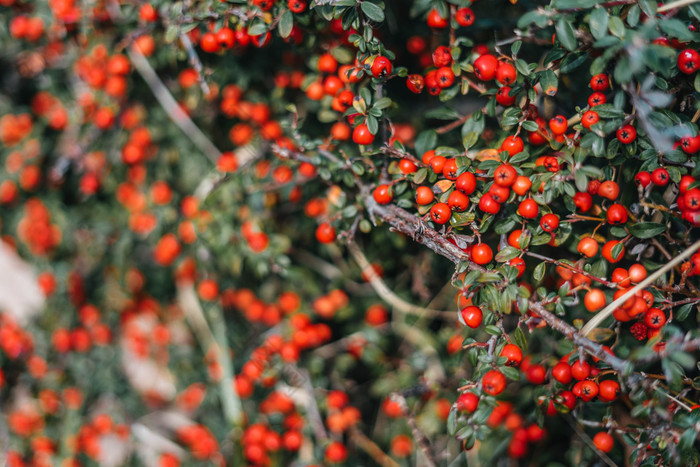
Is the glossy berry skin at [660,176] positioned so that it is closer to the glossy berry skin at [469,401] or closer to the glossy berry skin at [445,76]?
the glossy berry skin at [445,76]

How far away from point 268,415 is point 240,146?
69.0 inches

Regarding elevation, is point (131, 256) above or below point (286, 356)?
above

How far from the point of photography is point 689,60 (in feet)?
5.34

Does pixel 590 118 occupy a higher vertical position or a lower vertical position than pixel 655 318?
higher

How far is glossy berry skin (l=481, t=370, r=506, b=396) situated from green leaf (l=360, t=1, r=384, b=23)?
4.52 feet

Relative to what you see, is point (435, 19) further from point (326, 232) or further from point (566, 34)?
point (326, 232)

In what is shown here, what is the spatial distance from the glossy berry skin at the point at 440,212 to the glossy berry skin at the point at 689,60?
93 centimetres

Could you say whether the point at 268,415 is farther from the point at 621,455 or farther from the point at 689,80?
the point at 689,80

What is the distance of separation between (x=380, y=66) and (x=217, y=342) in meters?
2.22

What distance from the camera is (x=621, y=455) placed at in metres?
2.21

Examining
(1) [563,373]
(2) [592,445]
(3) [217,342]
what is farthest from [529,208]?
(3) [217,342]

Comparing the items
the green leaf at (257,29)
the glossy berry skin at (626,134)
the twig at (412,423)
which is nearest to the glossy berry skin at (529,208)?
the glossy berry skin at (626,134)

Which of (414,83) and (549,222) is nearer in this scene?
(549,222)

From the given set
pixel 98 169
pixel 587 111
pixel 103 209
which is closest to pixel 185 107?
pixel 98 169
